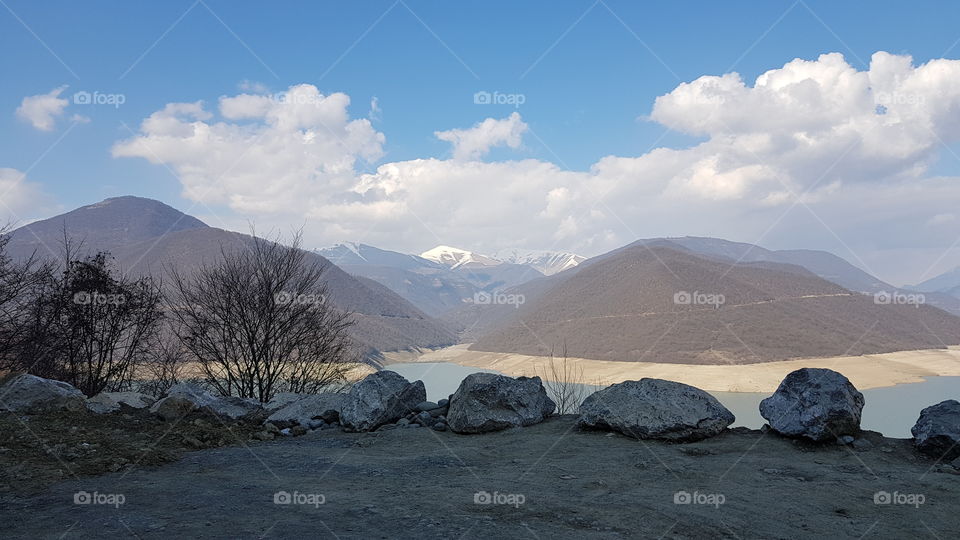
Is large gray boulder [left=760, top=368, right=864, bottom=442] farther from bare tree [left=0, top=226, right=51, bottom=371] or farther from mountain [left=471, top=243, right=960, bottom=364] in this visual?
mountain [left=471, top=243, right=960, bottom=364]

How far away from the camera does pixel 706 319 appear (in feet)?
392

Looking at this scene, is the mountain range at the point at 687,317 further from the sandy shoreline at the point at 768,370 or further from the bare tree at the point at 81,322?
the bare tree at the point at 81,322

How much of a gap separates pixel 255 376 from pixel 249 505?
15317mm

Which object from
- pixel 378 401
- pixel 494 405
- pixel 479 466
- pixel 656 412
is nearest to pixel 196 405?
pixel 378 401

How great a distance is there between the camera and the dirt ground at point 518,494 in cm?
565

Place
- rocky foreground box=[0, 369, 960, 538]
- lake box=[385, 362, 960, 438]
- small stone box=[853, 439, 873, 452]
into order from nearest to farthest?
rocky foreground box=[0, 369, 960, 538] < small stone box=[853, 439, 873, 452] < lake box=[385, 362, 960, 438]

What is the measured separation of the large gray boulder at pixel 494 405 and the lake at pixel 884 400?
1631 inches

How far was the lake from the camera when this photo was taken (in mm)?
60531

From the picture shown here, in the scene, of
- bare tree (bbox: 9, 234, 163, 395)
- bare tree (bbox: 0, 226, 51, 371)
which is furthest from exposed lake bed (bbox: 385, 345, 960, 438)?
bare tree (bbox: 0, 226, 51, 371)

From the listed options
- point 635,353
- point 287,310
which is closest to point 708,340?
point 635,353

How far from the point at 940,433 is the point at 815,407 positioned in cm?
167

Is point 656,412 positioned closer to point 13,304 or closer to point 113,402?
point 113,402

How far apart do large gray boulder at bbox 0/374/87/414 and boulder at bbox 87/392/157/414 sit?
259 millimetres

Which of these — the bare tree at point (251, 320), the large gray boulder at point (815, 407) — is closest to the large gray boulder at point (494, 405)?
the large gray boulder at point (815, 407)
